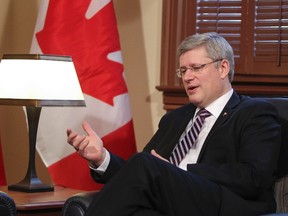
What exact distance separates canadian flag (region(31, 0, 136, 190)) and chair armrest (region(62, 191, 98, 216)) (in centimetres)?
83

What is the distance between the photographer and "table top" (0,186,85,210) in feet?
8.73

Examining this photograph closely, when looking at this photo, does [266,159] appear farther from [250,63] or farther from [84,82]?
[84,82]

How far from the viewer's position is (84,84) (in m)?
3.30

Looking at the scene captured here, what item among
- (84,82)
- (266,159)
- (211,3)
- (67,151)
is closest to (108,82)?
(84,82)

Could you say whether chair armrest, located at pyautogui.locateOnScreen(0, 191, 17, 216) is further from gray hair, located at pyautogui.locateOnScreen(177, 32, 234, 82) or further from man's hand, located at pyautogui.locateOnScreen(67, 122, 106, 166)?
gray hair, located at pyautogui.locateOnScreen(177, 32, 234, 82)

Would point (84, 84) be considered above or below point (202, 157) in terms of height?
above

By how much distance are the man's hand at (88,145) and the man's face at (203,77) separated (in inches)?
16.5

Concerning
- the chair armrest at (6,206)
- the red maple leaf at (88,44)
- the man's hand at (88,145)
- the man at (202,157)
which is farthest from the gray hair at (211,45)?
the chair armrest at (6,206)

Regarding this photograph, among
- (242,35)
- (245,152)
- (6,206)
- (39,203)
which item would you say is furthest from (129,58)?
(6,206)

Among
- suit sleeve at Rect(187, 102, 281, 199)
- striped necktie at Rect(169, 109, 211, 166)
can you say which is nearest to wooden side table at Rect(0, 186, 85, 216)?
striped necktie at Rect(169, 109, 211, 166)

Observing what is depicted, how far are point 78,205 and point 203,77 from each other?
0.71m

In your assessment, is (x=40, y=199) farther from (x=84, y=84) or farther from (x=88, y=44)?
(x=88, y=44)

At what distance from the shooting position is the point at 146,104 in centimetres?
362

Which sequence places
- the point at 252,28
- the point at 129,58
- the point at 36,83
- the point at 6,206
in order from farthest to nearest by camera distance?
the point at 129,58
the point at 252,28
the point at 36,83
the point at 6,206
